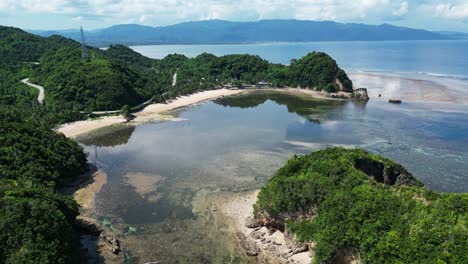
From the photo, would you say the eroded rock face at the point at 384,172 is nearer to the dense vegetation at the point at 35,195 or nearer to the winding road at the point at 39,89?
the dense vegetation at the point at 35,195

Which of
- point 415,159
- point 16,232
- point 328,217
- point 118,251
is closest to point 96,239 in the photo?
point 118,251

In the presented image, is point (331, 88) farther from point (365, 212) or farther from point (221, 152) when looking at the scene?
point (365, 212)

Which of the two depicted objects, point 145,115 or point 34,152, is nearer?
point 34,152

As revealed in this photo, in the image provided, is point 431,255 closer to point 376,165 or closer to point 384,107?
point 376,165

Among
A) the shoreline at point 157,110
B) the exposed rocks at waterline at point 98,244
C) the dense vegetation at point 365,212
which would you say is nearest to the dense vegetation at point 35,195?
the exposed rocks at waterline at point 98,244

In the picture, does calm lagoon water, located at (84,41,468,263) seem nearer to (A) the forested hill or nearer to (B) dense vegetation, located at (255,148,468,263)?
(B) dense vegetation, located at (255,148,468,263)

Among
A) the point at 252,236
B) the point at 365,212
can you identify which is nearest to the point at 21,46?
the point at 252,236
